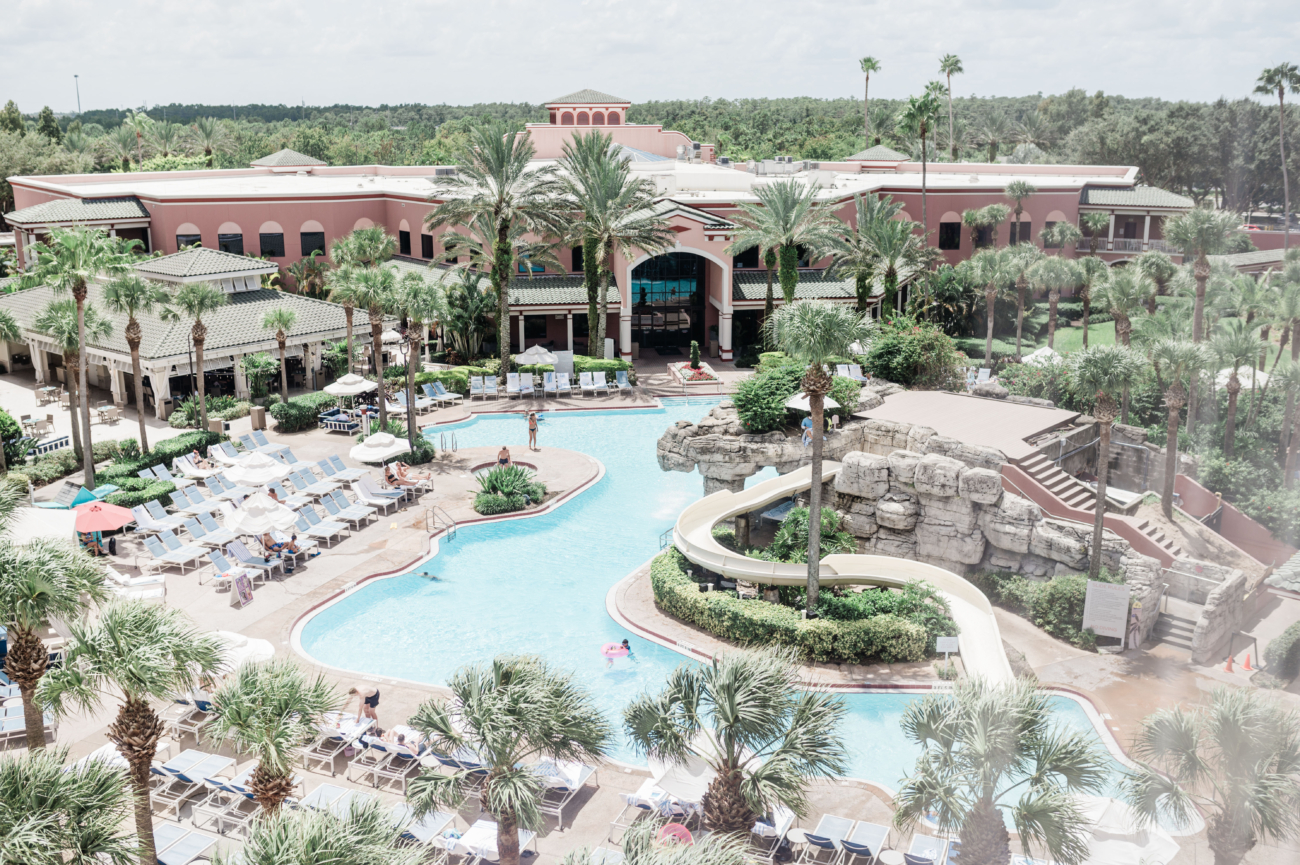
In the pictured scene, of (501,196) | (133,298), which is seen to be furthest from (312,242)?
(133,298)

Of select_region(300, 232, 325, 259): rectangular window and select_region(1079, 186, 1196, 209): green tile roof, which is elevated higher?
select_region(1079, 186, 1196, 209): green tile roof

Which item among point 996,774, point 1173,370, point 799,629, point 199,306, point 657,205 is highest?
point 657,205

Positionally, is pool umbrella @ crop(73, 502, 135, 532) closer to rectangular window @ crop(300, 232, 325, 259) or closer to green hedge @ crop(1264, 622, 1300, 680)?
green hedge @ crop(1264, 622, 1300, 680)

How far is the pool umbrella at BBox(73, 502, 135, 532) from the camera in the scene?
2300 cm

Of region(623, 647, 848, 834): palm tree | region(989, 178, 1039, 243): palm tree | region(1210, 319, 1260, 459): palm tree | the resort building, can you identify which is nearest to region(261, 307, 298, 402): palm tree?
the resort building

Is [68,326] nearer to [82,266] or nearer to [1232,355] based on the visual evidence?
[82,266]

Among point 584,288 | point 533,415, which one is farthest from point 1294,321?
point 584,288

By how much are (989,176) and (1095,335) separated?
702 inches

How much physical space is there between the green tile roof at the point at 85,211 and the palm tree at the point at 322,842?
45.6 m

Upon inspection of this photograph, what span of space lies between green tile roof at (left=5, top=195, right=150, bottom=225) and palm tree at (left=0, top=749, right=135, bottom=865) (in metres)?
43.6

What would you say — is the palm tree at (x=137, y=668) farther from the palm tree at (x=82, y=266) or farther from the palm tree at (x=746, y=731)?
the palm tree at (x=82, y=266)

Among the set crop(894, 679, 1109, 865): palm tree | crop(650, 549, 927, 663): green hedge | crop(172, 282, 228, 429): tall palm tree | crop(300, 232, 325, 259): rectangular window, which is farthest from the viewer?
crop(300, 232, 325, 259): rectangular window

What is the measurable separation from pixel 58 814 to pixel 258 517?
13834mm

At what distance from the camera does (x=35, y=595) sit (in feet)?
43.4
